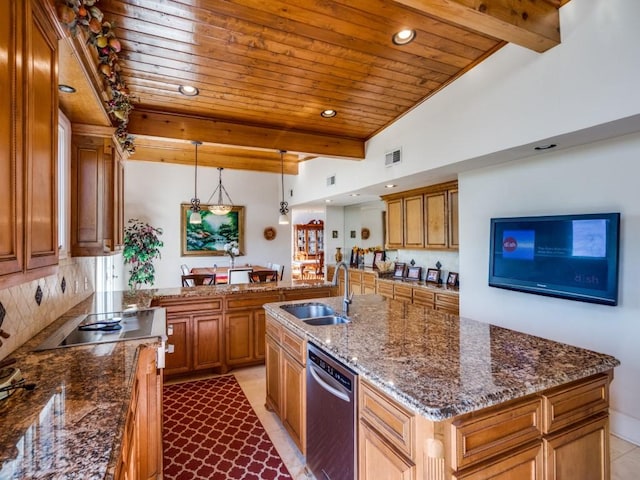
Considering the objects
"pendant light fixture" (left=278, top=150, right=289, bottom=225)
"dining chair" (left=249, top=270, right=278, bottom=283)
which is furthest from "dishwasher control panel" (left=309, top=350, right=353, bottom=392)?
"pendant light fixture" (left=278, top=150, right=289, bottom=225)

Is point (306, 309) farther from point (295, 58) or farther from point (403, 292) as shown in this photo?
point (403, 292)

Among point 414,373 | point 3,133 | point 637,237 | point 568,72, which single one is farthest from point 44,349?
point 637,237

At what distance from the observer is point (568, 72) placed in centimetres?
238

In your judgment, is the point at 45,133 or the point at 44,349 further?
the point at 44,349

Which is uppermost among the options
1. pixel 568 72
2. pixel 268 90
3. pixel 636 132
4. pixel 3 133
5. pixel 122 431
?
pixel 268 90

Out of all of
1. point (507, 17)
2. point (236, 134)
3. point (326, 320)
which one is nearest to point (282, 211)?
point (236, 134)

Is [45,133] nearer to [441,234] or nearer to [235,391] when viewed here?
[235,391]

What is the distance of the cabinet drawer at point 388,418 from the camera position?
1.27 metres

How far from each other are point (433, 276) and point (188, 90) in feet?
13.0

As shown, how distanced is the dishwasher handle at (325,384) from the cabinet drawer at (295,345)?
115 mm

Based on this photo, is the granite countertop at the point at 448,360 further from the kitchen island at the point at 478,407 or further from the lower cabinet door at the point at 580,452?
the lower cabinet door at the point at 580,452

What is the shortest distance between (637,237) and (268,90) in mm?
3325

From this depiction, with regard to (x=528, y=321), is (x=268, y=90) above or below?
above

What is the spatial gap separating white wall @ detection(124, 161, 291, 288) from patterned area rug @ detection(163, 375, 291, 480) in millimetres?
3821
